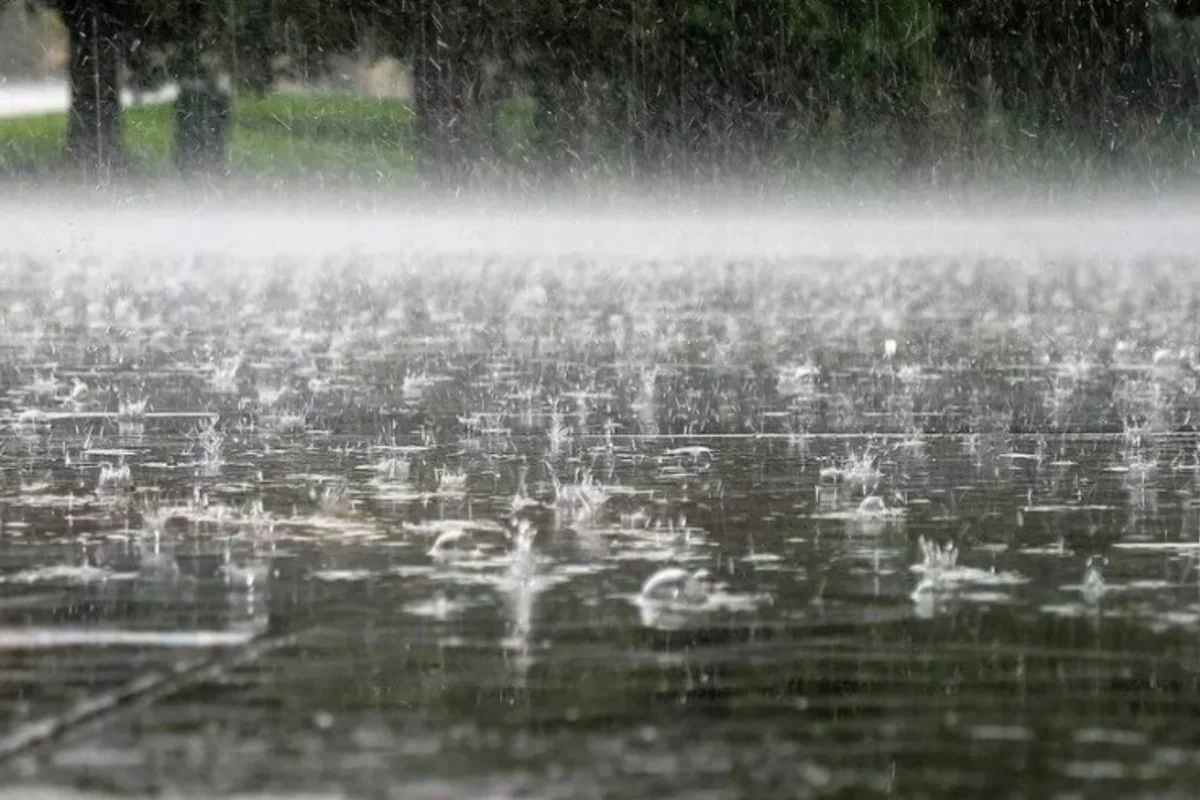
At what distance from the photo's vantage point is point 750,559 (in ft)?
18.9

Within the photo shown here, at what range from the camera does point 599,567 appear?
5656mm

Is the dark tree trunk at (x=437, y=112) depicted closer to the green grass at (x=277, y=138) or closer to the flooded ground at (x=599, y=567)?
the green grass at (x=277, y=138)

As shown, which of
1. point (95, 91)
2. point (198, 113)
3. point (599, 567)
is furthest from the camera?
point (198, 113)

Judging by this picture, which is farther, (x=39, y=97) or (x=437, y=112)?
(x=39, y=97)

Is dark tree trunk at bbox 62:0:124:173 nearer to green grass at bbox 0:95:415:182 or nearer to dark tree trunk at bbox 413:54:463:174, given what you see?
green grass at bbox 0:95:415:182

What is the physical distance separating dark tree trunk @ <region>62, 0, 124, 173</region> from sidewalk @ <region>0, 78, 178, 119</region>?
0.30 meters

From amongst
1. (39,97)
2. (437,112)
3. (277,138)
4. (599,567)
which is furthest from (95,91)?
(599,567)

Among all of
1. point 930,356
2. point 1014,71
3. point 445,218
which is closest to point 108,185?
point 445,218

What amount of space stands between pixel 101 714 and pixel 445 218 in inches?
1206

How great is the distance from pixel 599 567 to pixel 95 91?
2767 cm

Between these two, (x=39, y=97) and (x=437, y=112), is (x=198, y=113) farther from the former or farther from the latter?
(x=437, y=112)

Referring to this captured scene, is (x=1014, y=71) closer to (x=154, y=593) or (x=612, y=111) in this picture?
(x=612, y=111)

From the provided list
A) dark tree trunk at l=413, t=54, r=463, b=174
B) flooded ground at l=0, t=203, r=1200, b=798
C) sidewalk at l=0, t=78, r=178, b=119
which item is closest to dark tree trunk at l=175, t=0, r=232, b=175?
sidewalk at l=0, t=78, r=178, b=119

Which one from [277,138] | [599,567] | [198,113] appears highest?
[198,113]
